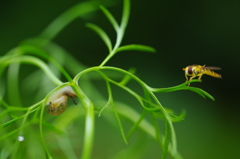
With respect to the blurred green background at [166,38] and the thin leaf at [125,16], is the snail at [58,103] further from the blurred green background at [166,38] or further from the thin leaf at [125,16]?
the blurred green background at [166,38]

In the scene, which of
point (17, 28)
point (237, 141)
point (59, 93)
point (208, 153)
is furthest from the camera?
point (17, 28)

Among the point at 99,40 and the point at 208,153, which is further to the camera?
the point at 99,40

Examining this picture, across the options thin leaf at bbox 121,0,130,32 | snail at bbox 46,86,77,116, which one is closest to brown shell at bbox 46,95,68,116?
snail at bbox 46,86,77,116

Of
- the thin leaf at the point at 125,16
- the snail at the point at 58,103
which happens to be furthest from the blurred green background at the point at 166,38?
the snail at the point at 58,103

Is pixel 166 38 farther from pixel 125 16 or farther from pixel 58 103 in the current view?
pixel 58 103

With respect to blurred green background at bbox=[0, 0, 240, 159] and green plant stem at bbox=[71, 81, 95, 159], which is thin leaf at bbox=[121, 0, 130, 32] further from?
blurred green background at bbox=[0, 0, 240, 159]

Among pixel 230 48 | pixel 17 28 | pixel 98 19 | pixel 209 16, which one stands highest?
pixel 17 28

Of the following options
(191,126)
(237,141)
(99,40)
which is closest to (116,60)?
(99,40)

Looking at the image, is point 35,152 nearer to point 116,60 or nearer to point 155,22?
point 116,60
